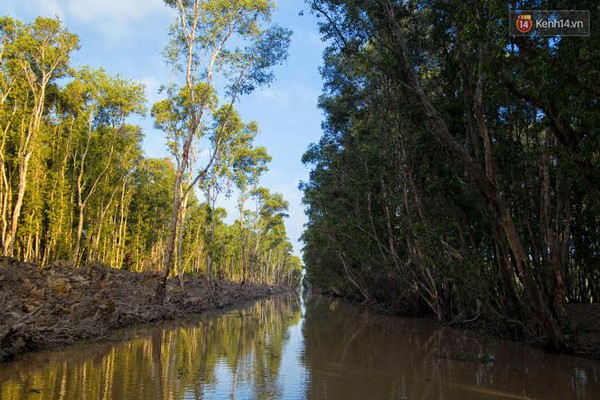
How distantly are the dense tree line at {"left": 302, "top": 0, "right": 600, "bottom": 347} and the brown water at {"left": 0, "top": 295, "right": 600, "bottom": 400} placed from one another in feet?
6.43

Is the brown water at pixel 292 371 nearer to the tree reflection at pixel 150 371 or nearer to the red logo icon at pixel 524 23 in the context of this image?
the tree reflection at pixel 150 371

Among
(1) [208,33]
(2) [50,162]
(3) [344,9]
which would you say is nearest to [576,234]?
(3) [344,9]

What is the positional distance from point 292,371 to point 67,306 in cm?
730

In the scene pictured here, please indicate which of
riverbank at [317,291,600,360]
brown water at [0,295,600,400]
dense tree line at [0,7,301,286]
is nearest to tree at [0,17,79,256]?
dense tree line at [0,7,301,286]

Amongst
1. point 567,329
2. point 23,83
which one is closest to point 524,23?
point 567,329

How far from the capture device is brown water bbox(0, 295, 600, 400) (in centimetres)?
602

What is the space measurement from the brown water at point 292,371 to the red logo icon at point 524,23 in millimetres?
5717

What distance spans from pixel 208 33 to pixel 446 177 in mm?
A: 12452

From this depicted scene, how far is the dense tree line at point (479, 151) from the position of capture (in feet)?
23.0

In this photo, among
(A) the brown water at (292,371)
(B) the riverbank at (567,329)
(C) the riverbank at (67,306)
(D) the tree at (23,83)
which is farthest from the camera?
(D) the tree at (23,83)

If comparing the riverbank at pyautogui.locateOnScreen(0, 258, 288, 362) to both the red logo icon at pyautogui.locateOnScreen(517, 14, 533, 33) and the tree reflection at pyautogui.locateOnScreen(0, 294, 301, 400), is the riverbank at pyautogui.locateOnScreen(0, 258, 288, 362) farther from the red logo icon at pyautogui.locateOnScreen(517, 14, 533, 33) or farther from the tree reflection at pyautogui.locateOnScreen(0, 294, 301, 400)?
the red logo icon at pyautogui.locateOnScreen(517, 14, 533, 33)

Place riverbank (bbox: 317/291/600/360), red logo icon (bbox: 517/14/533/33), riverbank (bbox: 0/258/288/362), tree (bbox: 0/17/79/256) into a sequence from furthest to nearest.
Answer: tree (bbox: 0/17/79/256) < riverbank (bbox: 317/291/600/360) < riverbank (bbox: 0/258/288/362) < red logo icon (bbox: 517/14/533/33)

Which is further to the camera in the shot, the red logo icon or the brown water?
the red logo icon

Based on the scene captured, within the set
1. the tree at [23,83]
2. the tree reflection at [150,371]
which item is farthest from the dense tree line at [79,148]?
the tree reflection at [150,371]
